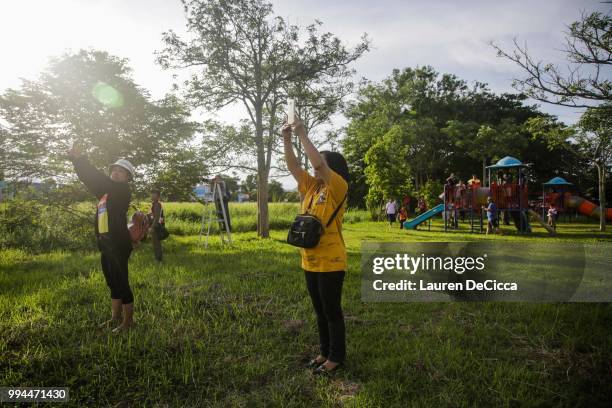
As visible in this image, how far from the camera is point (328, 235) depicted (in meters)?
3.17

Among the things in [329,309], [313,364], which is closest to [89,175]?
[329,309]

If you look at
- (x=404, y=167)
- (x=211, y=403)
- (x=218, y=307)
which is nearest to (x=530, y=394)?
(x=211, y=403)

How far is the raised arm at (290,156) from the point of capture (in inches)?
126

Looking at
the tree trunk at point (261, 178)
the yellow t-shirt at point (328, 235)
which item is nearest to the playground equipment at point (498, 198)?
the tree trunk at point (261, 178)

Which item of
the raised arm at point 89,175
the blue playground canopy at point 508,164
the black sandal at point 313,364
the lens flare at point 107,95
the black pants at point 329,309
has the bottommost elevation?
the black sandal at point 313,364

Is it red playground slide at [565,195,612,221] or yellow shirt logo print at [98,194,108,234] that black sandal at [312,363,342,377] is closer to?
yellow shirt logo print at [98,194,108,234]

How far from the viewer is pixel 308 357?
378 centimetres

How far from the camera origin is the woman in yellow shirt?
312 centimetres

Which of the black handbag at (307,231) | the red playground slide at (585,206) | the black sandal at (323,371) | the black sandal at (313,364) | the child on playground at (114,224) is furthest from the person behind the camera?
the red playground slide at (585,206)

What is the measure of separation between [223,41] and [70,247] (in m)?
8.36

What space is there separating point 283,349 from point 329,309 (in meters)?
1.10

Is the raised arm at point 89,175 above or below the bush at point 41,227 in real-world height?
above

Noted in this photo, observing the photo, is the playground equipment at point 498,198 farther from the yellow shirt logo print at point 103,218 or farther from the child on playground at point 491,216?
the yellow shirt logo print at point 103,218

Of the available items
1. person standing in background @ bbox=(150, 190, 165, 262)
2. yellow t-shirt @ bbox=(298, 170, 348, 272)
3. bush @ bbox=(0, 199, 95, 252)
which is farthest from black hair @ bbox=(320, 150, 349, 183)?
bush @ bbox=(0, 199, 95, 252)
